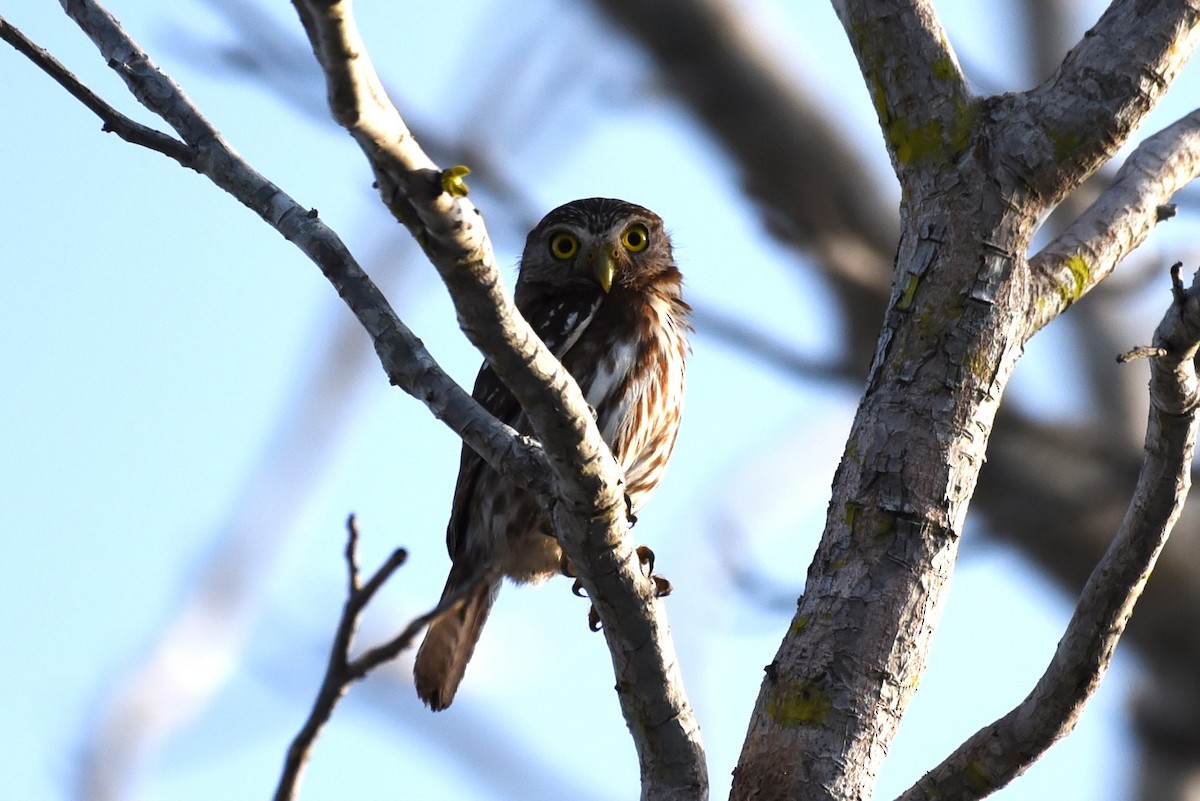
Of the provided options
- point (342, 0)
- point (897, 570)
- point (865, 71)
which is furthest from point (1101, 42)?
point (342, 0)

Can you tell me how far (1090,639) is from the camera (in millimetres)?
3088

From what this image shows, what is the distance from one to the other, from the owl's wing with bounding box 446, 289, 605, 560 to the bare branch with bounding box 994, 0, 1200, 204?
2.49 metres

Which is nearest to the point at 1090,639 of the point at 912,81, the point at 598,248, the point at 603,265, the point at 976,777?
the point at 976,777

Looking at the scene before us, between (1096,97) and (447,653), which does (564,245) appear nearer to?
(447,653)

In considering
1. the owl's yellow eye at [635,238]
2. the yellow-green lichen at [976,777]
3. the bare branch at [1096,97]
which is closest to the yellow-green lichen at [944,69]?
the bare branch at [1096,97]

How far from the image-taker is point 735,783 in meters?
3.26

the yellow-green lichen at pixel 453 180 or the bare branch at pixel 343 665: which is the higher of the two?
the yellow-green lichen at pixel 453 180

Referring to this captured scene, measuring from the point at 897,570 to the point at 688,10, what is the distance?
436 centimetres

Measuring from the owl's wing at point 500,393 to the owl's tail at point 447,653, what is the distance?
219 millimetres

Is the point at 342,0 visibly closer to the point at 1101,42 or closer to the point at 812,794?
the point at 812,794

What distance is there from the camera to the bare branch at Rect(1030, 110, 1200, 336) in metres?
3.68

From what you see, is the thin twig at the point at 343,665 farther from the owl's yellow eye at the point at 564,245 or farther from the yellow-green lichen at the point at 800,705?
the owl's yellow eye at the point at 564,245

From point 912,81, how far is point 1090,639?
1501 millimetres

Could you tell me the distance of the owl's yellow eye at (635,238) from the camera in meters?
6.66
